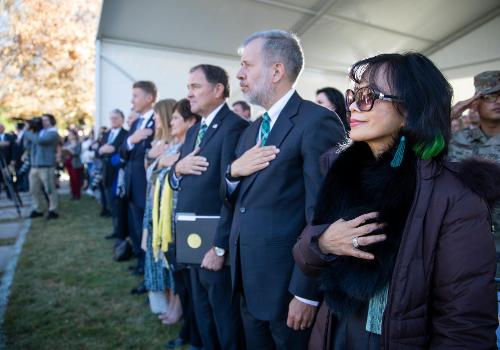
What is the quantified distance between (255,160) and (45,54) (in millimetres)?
21917

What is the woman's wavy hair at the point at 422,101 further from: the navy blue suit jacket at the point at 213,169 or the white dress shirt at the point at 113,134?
the white dress shirt at the point at 113,134

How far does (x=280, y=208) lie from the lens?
194cm

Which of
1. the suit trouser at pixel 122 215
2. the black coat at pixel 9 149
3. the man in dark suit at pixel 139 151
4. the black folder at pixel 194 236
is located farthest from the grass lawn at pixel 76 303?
the black coat at pixel 9 149

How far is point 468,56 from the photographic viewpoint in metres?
6.64

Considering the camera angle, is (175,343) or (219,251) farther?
(175,343)

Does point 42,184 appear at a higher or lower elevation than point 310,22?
lower

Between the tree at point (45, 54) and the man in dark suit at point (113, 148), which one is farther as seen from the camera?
the tree at point (45, 54)

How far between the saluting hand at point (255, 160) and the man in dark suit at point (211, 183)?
0.43 m

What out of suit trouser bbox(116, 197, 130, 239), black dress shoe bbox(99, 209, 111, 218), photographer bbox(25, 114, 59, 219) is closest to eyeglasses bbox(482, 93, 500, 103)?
suit trouser bbox(116, 197, 130, 239)

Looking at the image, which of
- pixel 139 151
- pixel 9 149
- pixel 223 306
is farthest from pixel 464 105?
pixel 9 149

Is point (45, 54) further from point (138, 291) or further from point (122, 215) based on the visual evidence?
point (138, 291)

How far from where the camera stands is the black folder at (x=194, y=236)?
2.53m

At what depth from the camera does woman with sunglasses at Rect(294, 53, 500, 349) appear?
115 centimetres

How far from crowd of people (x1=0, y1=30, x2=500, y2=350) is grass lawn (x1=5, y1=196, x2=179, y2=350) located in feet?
1.11
